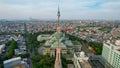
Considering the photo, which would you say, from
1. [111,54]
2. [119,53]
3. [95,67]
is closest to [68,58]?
[95,67]

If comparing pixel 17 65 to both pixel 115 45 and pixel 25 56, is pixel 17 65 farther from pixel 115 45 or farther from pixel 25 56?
pixel 115 45

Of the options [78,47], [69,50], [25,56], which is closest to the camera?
[25,56]

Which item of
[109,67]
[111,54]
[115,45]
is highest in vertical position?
[115,45]

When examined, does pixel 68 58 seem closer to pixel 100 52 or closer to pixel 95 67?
pixel 95 67

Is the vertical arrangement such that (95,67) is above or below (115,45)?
below

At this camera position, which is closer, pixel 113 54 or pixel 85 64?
pixel 85 64

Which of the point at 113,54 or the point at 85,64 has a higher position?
the point at 113,54

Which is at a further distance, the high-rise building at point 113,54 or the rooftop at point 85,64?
the high-rise building at point 113,54

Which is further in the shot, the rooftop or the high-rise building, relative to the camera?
the high-rise building

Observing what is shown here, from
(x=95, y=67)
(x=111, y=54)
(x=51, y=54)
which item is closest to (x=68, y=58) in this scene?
(x=51, y=54)

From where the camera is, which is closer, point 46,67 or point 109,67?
point 46,67

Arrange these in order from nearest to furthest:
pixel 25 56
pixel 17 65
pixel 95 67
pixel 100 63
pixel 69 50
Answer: pixel 17 65
pixel 95 67
pixel 100 63
pixel 25 56
pixel 69 50
